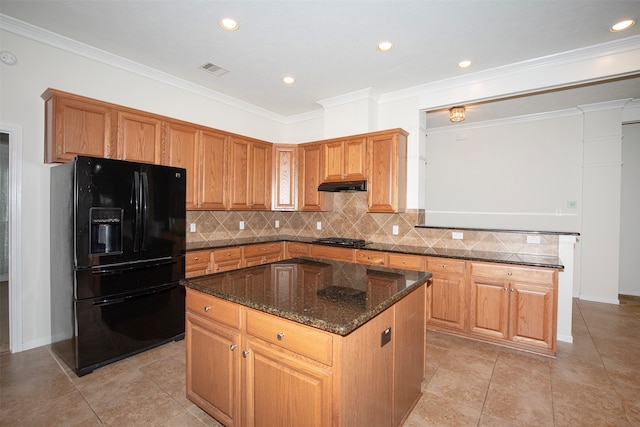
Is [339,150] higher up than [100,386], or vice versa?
[339,150]

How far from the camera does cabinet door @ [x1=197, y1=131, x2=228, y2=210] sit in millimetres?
3637

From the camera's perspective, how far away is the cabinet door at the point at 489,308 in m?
2.90

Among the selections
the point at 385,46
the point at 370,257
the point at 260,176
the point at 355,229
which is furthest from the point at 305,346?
the point at 260,176

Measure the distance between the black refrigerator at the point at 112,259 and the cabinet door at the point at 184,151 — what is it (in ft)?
1.61

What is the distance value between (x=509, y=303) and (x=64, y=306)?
13.6 feet

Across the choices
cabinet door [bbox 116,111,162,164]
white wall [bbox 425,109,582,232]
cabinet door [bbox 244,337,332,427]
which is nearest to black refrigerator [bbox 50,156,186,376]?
cabinet door [bbox 116,111,162,164]

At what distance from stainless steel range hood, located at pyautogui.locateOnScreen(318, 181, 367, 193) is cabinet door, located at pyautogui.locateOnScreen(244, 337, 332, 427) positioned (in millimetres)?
2697

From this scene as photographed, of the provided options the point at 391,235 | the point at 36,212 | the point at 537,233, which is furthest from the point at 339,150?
the point at 36,212

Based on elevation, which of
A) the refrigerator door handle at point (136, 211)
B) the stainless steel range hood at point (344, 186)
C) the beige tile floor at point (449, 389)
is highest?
the stainless steel range hood at point (344, 186)

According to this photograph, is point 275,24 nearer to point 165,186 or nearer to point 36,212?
point 165,186

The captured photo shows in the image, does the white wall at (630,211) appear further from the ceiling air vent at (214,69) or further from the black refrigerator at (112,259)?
the black refrigerator at (112,259)

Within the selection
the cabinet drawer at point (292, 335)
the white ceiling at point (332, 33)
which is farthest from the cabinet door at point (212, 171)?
the cabinet drawer at point (292, 335)

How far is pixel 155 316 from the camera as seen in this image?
111 inches

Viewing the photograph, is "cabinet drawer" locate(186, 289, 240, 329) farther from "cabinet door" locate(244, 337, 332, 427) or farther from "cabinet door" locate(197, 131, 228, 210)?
"cabinet door" locate(197, 131, 228, 210)
